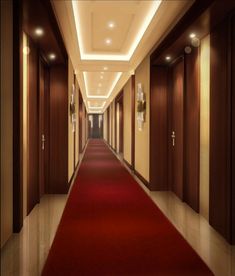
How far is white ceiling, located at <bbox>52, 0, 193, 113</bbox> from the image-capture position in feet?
15.1

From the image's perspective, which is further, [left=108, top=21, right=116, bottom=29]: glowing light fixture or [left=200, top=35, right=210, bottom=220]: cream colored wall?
[left=108, top=21, right=116, bottom=29]: glowing light fixture

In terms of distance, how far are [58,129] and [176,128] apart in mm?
2423

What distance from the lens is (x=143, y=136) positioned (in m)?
7.64

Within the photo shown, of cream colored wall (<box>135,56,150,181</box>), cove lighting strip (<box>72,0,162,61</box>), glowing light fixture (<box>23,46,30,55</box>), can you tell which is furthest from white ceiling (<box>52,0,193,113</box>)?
glowing light fixture (<box>23,46,30,55</box>)

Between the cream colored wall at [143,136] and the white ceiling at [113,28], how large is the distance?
0.25 meters

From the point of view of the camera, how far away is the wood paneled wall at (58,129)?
6305 millimetres

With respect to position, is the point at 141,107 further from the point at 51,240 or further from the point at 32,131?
the point at 51,240

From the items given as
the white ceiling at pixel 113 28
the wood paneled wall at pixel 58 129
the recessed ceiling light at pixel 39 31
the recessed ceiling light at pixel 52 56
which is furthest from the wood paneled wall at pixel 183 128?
the recessed ceiling light at pixel 39 31

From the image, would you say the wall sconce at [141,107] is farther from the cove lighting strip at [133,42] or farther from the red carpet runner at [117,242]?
the red carpet runner at [117,242]

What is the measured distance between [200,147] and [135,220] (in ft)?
5.03

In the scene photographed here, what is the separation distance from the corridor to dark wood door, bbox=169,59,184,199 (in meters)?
0.02

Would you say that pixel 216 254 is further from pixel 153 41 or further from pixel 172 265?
pixel 153 41

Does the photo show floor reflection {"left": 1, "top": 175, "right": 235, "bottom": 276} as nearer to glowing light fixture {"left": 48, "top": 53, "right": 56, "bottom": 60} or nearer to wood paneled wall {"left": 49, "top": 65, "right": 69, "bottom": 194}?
wood paneled wall {"left": 49, "top": 65, "right": 69, "bottom": 194}

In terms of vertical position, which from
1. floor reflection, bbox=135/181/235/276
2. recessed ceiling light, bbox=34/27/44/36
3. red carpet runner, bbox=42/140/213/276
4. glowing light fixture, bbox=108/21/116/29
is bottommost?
floor reflection, bbox=135/181/235/276
